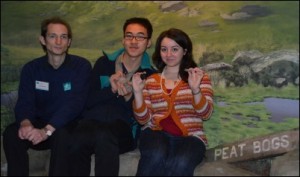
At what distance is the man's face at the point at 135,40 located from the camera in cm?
305

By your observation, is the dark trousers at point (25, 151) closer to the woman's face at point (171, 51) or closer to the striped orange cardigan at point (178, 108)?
the striped orange cardigan at point (178, 108)

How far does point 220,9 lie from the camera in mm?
3383

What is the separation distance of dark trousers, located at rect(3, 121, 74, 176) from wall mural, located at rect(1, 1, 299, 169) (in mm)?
1199

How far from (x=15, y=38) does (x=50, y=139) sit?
1588 millimetres

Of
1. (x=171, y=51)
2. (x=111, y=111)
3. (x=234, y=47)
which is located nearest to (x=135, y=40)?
(x=171, y=51)

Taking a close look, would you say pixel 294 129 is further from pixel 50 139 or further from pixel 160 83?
pixel 50 139

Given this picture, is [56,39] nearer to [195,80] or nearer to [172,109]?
[172,109]

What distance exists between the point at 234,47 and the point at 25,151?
1.80 metres

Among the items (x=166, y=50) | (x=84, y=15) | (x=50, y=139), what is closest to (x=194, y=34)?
(x=166, y=50)

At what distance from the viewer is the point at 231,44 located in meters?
3.31

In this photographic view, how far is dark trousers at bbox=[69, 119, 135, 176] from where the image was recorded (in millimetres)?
2588

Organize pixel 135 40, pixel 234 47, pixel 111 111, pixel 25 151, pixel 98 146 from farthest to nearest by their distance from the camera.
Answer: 1. pixel 234 47
2. pixel 135 40
3. pixel 111 111
4. pixel 25 151
5. pixel 98 146

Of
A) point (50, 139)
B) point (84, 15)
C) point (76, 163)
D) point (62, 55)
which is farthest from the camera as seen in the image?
point (84, 15)

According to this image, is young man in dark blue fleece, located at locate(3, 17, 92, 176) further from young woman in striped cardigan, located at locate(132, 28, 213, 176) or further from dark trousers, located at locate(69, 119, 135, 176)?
young woman in striped cardigan, located at locate(132, 28, 213, 176)
